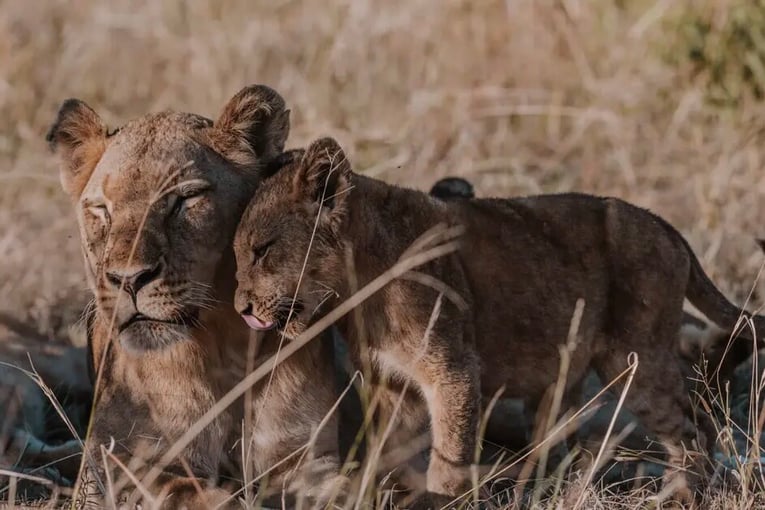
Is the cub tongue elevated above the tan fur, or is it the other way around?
the cub tongue

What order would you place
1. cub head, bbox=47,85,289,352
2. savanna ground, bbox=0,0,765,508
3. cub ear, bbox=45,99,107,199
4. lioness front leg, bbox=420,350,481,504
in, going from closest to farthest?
cub head, bbox=47,85,289,352, lioness front leg, bbox=420,350,481,504, cub ear, bbox=45,99,107,199, savanna ground, bbox=0,0,765,508

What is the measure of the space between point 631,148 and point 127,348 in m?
5.31

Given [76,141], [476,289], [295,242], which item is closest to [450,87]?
[476,289]

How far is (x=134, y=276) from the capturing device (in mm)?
4090

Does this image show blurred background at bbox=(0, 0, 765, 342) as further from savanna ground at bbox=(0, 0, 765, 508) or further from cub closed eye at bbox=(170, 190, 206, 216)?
cub closed eye at bbox=(170, 190, 206, 216)

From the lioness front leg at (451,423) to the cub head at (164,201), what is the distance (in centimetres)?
72

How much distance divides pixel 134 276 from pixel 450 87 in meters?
5.88

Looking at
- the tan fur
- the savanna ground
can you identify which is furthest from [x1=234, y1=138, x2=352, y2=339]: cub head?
the savanna ground

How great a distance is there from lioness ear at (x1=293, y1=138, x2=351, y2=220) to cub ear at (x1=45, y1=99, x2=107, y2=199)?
70 cm

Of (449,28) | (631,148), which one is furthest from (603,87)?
(449,28)

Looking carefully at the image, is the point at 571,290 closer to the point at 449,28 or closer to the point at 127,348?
the point at 127,348

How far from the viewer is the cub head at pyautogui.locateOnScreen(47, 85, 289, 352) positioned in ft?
13.7

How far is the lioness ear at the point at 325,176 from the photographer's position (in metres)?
4.50

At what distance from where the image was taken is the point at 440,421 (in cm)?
447
